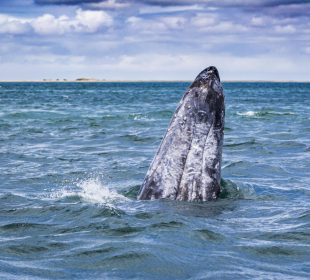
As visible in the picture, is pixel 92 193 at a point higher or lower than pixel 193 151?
lower

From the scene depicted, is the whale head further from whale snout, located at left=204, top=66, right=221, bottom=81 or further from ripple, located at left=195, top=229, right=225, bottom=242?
ripple, located at left=195, top=229, right=225, bottom=242

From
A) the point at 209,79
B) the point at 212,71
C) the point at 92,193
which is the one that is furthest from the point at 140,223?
the point at 92,193

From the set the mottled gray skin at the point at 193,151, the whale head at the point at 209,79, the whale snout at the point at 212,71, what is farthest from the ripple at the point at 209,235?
the whale snout at the point at 212,71

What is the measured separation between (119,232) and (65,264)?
120cm

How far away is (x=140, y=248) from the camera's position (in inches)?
248

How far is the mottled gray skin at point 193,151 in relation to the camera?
8.02 meters

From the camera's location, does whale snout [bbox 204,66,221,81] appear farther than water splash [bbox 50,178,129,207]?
No

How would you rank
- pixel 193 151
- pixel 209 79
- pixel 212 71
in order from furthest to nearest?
pixel 212 71, pixel 209 79, pixel 193 151

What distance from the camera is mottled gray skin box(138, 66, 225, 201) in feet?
26.3

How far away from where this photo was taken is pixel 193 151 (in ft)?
26.6

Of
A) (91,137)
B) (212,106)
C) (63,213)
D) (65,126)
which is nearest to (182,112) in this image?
(212,106)

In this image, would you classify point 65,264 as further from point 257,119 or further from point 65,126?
point 257,119

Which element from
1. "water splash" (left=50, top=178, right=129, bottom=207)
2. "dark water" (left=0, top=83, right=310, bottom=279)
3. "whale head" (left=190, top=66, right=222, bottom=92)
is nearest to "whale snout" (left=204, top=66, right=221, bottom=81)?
"whale head" (left=190, top=66, right=222, bottom=92)

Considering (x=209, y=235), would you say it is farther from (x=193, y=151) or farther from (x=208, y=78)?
(x=208, y=78)
